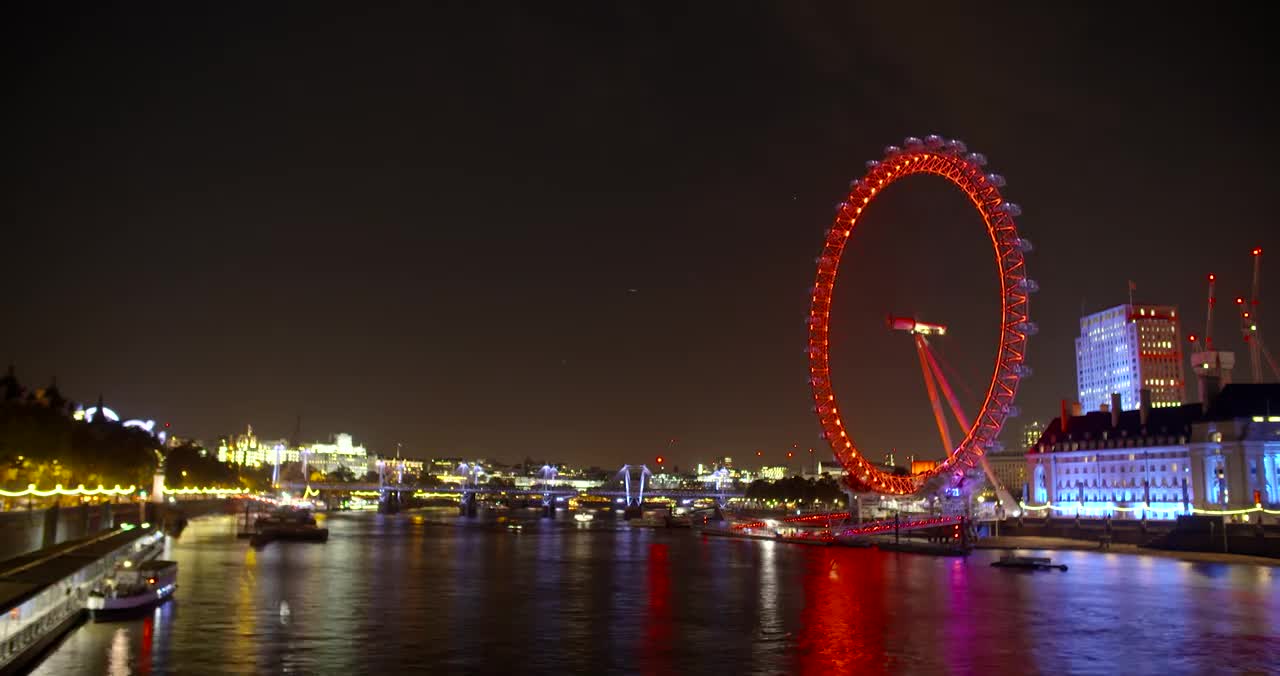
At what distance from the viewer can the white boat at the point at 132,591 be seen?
39094 millimetres

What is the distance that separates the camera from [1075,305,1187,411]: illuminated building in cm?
18100

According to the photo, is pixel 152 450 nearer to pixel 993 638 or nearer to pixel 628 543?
pixel 628 543

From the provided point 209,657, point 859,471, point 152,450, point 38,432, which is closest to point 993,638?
point 209,657

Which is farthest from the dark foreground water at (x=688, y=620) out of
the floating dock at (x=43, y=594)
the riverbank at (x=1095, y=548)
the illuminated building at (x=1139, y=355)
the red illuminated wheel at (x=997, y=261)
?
the illuminated building at (x=1139, y=355)

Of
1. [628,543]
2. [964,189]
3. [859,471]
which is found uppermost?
[964,189]

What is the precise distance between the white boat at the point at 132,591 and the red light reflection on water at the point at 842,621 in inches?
936

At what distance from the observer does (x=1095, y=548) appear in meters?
87.1

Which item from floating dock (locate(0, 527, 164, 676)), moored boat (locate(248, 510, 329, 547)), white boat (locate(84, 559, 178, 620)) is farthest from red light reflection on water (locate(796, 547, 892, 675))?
moored boat (locate(248, 510, 329, 547))

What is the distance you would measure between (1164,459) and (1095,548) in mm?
29987

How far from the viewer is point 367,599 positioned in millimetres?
48250

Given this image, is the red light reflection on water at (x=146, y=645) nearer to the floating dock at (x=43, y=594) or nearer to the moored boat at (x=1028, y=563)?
the floating dock at (x=43, y=594)

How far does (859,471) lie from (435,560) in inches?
1744

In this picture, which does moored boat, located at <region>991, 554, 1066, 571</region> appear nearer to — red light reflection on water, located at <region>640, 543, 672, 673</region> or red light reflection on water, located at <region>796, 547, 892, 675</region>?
red light reflection on water, located at <region>796, 547, 892, 675</region>

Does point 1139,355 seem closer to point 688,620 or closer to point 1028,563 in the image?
point 1028,563
